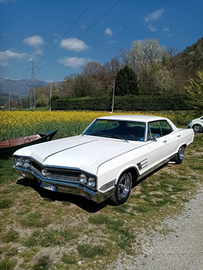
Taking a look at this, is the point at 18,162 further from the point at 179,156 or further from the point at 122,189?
the point at 179,156

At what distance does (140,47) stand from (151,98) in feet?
89.6

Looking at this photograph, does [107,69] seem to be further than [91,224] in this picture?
Yes

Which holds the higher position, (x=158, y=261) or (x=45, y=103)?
(x=45, y=103)

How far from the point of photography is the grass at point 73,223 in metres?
2.47

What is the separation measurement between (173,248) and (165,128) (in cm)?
344

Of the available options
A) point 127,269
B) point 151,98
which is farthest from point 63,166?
point 151,98

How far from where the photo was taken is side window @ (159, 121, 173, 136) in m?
5.47

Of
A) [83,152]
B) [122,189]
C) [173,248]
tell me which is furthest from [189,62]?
[173,248]

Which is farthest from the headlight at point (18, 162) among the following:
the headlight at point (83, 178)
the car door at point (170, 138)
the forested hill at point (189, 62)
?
the forested hill at point (189, 62)

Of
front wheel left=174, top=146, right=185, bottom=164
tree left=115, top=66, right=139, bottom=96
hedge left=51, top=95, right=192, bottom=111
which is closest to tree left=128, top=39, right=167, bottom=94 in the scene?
tree left=115, top=66, right=139, bottom=96

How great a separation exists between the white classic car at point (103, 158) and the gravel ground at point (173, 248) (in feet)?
2.83

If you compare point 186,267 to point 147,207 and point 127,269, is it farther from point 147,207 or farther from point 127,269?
point 147,207

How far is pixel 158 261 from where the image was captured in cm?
244

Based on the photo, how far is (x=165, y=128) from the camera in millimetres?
5629
